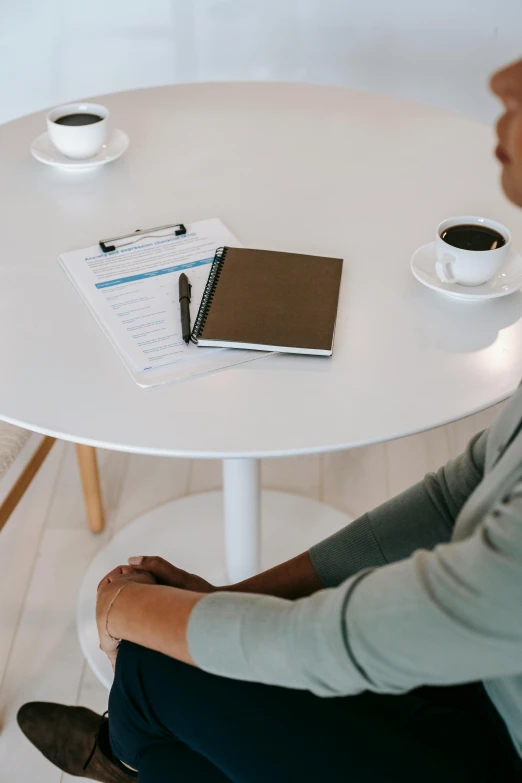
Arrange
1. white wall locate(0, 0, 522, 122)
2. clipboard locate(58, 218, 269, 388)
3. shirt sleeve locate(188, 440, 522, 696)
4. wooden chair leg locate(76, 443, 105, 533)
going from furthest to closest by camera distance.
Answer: white wall locate(0, 0, 522, 122) → wooden chair leg locate(76, 443, 105, 533) → clipboard locate(58, 218, 269, 388) → shirt sleeve locate(188, 440, 522, 696)

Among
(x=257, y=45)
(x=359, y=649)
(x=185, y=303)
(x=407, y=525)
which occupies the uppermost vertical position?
(x=257, y=45)

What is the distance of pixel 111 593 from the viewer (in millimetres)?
962

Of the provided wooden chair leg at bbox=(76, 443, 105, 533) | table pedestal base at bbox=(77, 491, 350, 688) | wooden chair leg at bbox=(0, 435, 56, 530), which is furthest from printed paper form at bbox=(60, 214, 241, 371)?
table pedestal base at bbox=(77, 491, 350, 688)

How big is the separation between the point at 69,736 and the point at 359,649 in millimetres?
830

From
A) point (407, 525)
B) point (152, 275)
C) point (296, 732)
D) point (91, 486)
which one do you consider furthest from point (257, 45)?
point (296, 732)

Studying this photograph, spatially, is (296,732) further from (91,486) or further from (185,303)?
(91,486)

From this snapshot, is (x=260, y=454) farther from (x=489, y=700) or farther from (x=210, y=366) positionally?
(x=489, y=700)

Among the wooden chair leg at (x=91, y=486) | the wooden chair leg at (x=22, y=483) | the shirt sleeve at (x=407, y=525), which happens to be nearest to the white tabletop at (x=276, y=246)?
the shirt sleeve at (x=407, y=525)

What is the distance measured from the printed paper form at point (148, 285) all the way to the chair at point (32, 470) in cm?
33

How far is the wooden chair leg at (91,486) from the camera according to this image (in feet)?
5.27

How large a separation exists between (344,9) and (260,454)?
1793 mm

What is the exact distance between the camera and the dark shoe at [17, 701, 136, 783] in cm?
122

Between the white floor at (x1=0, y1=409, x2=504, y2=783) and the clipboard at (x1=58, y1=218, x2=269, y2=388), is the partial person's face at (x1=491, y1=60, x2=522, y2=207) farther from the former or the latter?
the white floor at (x1=0, y1=409, x2=504, y2=783)

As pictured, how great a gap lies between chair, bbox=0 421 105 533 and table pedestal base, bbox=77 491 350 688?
7cm
